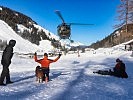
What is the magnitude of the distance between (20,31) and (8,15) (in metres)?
14.8

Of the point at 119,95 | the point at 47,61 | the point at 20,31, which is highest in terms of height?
the point at 20,31

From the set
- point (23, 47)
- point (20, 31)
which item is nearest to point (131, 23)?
point (23, 47)

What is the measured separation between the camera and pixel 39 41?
7751 inches

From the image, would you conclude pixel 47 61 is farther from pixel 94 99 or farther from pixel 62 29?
pixel 62 29

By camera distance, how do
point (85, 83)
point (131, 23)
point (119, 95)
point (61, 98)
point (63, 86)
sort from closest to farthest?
point (61, 98)
point (119, 95)
point (63, 86)
point (85, 83)
point (131, 23)

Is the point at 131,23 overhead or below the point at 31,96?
overhead

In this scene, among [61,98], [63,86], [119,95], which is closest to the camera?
[61,98]

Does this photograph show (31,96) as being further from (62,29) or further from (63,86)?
(62,29)

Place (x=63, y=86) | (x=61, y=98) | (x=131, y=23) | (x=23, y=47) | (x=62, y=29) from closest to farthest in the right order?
(x=61, y=98), (x=63, y=86), (x=62, y=29), (x=131, y=23), (x=23, y=47)

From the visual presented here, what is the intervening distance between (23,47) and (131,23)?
8029 centimetres

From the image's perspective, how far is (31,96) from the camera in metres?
11.8

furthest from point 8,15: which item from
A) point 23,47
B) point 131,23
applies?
point 131,23

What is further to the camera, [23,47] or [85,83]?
[23,47]

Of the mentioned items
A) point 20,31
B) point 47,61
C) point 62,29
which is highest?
point 20,31
